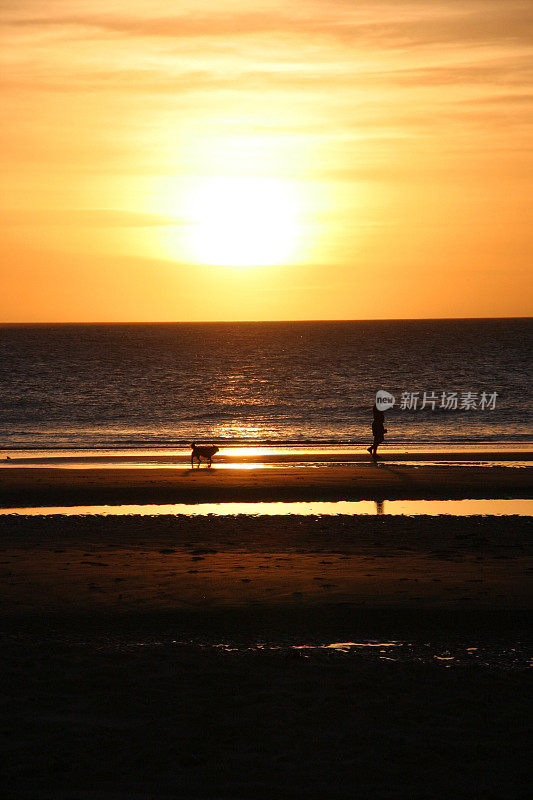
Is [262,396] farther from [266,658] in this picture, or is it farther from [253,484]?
[266,658]

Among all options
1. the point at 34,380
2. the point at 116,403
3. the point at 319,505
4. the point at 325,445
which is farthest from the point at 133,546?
the point at 34,380

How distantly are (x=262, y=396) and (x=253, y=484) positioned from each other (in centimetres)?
5049

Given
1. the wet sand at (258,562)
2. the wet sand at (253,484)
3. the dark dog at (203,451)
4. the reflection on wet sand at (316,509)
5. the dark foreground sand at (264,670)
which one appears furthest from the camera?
the dark dog at (203,451)

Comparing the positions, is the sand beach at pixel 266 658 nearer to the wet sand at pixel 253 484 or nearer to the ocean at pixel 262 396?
the wet sand at pixel 253 484

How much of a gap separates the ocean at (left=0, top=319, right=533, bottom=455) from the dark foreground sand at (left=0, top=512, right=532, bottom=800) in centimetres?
2493

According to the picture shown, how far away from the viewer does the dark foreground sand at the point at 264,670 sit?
21.0 ft

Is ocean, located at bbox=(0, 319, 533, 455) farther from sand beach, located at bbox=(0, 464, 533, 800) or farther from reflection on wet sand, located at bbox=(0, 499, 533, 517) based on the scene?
sand beach, located at bbox=(0, 464, 533, 800)

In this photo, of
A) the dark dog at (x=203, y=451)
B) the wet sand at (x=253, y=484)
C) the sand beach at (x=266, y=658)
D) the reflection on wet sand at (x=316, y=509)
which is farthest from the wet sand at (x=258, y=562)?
the dark dog at (x=203, y=451)

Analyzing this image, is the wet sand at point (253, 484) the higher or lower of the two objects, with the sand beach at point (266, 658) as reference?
higher

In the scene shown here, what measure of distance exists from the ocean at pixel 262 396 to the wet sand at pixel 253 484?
34.0 ft

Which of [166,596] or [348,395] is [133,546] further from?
[348,395]

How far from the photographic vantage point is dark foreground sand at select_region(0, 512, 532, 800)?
21.0 feet

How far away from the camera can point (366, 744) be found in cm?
686

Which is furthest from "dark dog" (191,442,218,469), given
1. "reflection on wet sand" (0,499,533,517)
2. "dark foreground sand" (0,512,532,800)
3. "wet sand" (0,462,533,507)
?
"dark foreground sand" (0,512,532,800)
